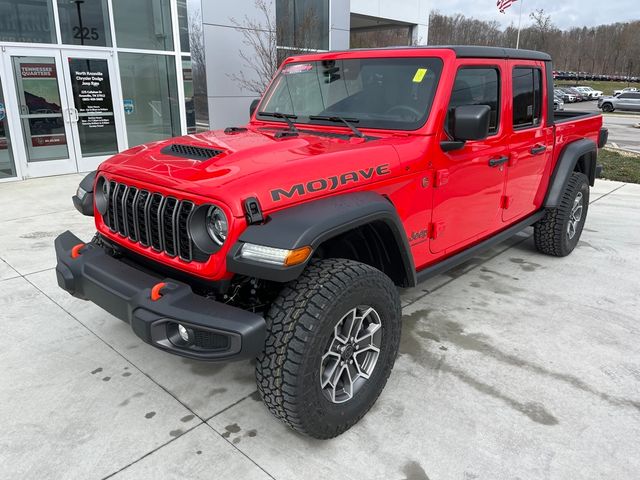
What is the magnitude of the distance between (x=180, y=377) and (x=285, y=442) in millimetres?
849

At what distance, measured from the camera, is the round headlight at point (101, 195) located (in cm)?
294

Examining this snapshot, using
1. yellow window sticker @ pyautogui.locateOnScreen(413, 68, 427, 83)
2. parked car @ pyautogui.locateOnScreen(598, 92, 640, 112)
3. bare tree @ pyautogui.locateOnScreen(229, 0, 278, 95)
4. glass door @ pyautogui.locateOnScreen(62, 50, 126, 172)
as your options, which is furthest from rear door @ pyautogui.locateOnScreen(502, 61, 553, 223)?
parked car @ pyautogui.locateOnScreen(598, 92, 640, 112)

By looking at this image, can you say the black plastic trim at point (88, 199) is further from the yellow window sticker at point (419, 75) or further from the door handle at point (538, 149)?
the door handle at point (538, 149)

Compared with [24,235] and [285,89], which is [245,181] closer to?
[285,89]

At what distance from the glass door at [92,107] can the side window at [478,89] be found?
7918 millimetres

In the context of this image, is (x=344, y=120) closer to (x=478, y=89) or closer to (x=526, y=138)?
(x=478, y=89)

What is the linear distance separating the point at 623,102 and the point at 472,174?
130 ft

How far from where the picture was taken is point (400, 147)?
2861mm

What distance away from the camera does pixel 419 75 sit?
3.16 m

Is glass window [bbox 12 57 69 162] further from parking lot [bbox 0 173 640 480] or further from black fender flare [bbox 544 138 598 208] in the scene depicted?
black fender flare [bbox 544 138 598 208]

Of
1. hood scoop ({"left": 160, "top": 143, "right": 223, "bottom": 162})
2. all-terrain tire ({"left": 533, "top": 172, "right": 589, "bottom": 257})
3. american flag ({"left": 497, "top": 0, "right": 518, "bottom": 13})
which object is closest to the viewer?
hood scoop ({"left": 160, "top": 143, "right": 223, "bottom": 162})

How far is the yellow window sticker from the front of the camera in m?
3.15

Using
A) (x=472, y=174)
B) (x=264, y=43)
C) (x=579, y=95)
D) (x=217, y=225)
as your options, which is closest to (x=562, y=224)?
(x=472, y=174)

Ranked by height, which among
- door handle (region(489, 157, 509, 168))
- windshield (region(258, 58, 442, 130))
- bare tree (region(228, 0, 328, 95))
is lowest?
door handle (region(489, 157, 509, 168))
